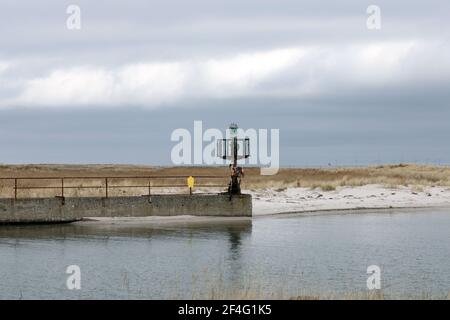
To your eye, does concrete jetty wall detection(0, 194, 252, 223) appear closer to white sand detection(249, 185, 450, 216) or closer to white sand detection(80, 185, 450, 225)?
white sand detection(80, 185, 450, 225)

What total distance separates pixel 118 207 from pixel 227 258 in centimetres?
1397

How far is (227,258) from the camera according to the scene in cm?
2511

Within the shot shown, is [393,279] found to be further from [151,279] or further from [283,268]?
[151,279]

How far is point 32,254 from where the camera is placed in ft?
86.6

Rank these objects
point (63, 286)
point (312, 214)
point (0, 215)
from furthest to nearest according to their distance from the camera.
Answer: point (312, 214) → point (0, 215) → point (63, 286)

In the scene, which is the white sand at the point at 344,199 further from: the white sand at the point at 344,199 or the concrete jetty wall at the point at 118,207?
the concrete jetty wall at the point at 118,207

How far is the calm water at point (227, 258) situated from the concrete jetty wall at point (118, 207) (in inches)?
35.9

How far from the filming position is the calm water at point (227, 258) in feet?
63.9

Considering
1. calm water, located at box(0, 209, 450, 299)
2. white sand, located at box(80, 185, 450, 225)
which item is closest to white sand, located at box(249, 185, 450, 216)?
white sand, located at box(80, 185, 450, 225)

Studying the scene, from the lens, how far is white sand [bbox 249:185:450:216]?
45809 millimetres

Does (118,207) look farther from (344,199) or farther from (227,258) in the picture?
(344,199)

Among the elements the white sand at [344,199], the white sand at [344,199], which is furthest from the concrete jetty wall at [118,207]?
the white sand at [344,199]
